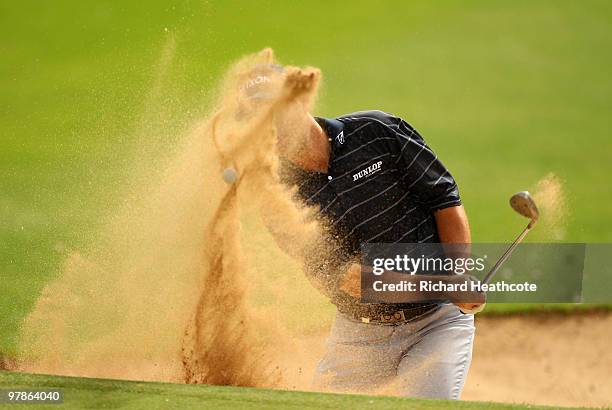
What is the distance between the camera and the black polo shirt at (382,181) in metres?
2.82

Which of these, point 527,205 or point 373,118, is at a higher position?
point 373,118

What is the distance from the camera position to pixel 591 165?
22.4ft

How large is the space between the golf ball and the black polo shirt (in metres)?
0.32

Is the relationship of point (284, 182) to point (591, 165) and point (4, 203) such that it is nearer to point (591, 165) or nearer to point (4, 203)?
point (4, 203)

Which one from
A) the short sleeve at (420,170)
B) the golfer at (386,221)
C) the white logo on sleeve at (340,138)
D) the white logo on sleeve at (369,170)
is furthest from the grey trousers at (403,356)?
the white logo on sleeve at (340,138)

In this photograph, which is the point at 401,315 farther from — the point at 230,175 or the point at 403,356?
the point at 230,175

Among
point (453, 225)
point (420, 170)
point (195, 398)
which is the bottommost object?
point (195, 398)

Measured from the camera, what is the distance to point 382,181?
2867 mm

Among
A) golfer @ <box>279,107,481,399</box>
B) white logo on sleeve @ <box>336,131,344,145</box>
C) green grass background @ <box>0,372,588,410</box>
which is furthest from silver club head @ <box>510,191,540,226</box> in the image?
green grass background @ <box>0,372,588,410</box>

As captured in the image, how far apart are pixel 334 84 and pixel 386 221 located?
4576mm

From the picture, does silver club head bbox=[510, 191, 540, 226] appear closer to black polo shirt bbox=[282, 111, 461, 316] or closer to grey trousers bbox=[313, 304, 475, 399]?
black polo shirt bbox=[282, 111, 461, 316]

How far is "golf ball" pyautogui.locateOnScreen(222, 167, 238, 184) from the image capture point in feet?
10.4

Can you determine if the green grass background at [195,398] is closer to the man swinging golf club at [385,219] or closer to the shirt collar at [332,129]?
the man swinging golf club at [385,219]

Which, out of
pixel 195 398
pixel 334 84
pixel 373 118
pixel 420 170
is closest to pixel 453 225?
pixel 420 170
